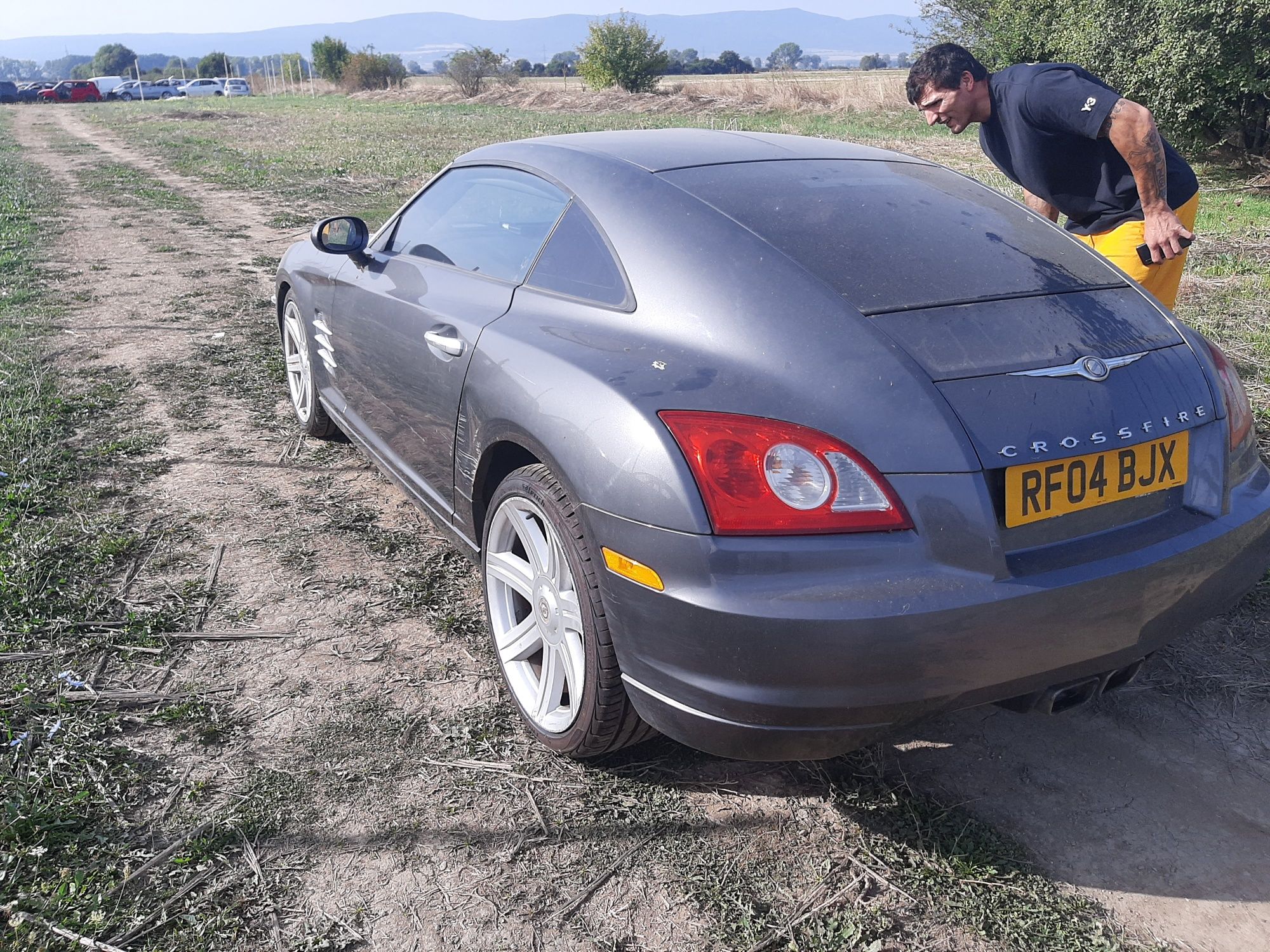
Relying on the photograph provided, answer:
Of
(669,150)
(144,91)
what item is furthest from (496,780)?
(144,91)

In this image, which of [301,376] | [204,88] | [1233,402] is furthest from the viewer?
[204,88]

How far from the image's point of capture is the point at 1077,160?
395 centimetres

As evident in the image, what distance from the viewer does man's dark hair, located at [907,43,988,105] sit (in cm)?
400

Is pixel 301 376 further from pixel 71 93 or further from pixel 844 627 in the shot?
pixel 71 93

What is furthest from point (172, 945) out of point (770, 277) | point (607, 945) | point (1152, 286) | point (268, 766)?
point (1152, 286)

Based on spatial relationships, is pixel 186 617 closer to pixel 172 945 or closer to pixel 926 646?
pixel 172 945

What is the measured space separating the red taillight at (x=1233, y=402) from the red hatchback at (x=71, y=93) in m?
72.2

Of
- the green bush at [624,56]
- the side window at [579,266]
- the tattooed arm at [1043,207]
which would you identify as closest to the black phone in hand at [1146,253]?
the tattooed arm at [1043,207]

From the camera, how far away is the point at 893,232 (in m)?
2.63

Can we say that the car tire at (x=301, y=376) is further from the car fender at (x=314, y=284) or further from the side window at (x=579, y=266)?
the side window at (x=579, y=266)

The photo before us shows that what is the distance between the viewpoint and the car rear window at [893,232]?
7.93 ft

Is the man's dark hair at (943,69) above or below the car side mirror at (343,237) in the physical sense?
above

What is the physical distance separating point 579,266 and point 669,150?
2.01 feet

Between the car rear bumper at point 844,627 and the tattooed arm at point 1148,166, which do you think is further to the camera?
the tattooed arm at point 1148,166
